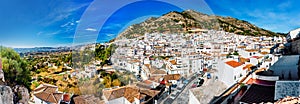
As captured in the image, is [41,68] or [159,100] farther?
[41,68]

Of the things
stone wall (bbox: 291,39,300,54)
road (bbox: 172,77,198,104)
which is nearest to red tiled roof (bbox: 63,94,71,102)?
road (bbox: 172,77,198,104)

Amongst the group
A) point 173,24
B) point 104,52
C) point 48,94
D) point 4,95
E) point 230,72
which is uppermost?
point 173,24

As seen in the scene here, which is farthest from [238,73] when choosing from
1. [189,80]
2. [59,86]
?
[59,86]

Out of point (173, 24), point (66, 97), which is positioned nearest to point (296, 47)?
point (173, 24)

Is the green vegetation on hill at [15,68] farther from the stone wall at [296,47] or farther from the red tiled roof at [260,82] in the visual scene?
the stone wall at [296,47]

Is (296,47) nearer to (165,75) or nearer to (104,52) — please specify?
(165,75)

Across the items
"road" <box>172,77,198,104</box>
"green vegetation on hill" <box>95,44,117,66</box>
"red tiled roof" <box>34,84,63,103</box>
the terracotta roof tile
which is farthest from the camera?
"red tiled roof" <box>34,84,63,103</box>

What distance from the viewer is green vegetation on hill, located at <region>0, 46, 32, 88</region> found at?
23.6 feet

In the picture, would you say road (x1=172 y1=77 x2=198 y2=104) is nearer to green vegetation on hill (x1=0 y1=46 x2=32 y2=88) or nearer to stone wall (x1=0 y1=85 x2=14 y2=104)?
stone wall (x1=0 y1=85 x2=14 y2=104)

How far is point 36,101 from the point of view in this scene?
21.0ft

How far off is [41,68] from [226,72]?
16.9 ft

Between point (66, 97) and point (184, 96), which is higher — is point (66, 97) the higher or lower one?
the lower one

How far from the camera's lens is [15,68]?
743 cm

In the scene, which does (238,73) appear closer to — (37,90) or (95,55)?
(95,55)
